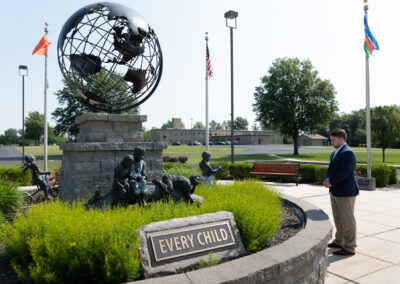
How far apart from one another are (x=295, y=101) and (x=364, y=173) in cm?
2458

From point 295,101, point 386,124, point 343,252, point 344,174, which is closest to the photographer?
point 344,174

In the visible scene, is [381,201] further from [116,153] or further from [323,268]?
[116,153]

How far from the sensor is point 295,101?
116 feet

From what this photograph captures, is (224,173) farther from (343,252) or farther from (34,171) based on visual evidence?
(343,252)

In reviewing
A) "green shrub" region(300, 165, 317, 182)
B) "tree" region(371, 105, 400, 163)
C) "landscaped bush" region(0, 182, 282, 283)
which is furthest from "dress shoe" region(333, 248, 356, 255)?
"tree" region(371, 105, 400, 163)

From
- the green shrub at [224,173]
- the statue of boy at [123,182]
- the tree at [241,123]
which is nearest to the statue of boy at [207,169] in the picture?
the statue of boy at [123,182]

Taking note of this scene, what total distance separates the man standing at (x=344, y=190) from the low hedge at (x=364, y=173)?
8.15m

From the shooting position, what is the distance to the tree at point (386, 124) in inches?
878

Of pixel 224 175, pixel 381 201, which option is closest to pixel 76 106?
pixel 224 175

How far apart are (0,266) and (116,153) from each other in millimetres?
2732

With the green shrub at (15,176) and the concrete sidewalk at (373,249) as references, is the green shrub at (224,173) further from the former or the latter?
the green shrub at (15,176)

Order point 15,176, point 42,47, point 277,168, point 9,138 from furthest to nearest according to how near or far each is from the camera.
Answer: point 9,138 < point 277,168 < point 42,47 < point 15,176

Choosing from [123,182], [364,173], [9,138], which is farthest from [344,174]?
[9,138]

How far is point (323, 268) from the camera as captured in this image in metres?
3.63
